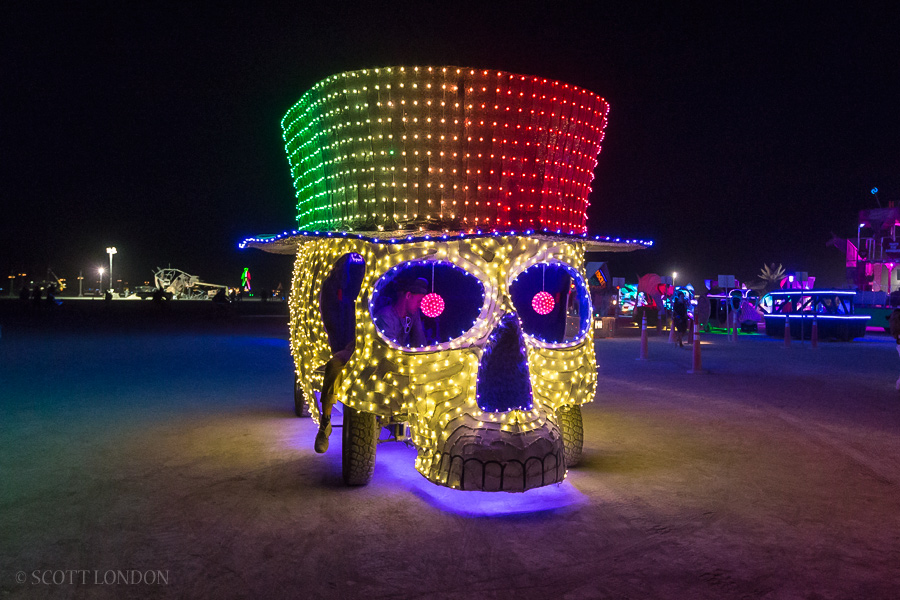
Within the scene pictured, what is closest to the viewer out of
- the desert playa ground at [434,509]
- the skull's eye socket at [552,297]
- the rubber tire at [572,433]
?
the desert playa ground at [434,509]

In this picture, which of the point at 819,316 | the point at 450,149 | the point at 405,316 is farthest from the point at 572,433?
the point at 819,316

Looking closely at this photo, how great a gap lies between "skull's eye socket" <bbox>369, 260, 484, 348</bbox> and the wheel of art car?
3 centimetres

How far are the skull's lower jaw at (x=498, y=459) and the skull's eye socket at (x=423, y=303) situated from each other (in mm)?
1137

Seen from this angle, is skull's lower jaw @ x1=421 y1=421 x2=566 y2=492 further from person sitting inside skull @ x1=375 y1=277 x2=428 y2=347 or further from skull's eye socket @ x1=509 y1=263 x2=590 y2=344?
skull's eye socket @ x1=509 y1=263 x2=590 y2=344

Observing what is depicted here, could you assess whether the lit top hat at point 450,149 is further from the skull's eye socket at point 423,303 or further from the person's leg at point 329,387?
the person's leg at point 329,387

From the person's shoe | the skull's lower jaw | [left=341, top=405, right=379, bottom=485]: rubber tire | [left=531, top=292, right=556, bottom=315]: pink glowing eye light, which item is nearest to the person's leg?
the person's shoe

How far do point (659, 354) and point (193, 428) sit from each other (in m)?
12.6

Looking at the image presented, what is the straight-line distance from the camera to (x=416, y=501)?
5.30 m

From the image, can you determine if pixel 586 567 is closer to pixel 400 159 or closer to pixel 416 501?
pixel 416 501

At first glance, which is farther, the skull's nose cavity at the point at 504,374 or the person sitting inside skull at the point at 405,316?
the person sitting inside skull at the point at 405,316

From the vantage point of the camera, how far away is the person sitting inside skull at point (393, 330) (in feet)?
18.1

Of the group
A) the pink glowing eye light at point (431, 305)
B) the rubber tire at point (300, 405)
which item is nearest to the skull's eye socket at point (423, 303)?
the pink glowing eye light at point (431, 305)

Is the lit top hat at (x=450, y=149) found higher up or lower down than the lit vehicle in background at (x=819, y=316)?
higher up

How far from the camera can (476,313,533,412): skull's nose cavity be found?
4.92m
